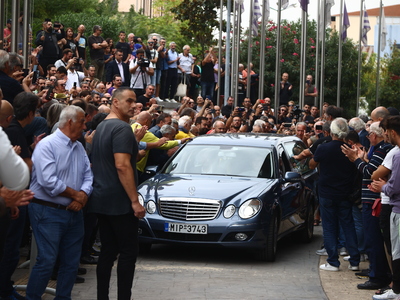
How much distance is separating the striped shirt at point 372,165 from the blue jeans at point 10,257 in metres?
3.90

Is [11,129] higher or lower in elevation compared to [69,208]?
higher

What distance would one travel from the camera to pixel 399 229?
27.6ft

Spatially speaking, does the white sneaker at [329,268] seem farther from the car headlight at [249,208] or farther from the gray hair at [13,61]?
the gray hair at [13,61]

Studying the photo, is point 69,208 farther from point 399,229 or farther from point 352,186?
point 352,186

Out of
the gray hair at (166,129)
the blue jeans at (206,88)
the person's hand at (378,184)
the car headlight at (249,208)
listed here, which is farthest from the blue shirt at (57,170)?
the blue jeans at (206,88)

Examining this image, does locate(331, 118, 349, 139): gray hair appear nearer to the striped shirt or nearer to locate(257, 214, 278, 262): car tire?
the striped shirt

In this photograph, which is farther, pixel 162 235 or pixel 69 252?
pixel 162 235

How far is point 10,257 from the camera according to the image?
797 cm

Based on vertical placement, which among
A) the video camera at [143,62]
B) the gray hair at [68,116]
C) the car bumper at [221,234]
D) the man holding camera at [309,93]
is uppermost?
the video camera at [143,62]

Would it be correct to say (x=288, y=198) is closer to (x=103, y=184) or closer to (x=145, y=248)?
(x=145, y=248)

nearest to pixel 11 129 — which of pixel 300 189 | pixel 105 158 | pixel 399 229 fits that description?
pixel 105 158

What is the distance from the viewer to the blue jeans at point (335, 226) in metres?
11.0

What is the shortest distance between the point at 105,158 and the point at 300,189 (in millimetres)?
6222

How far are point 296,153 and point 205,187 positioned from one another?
9.54ft
